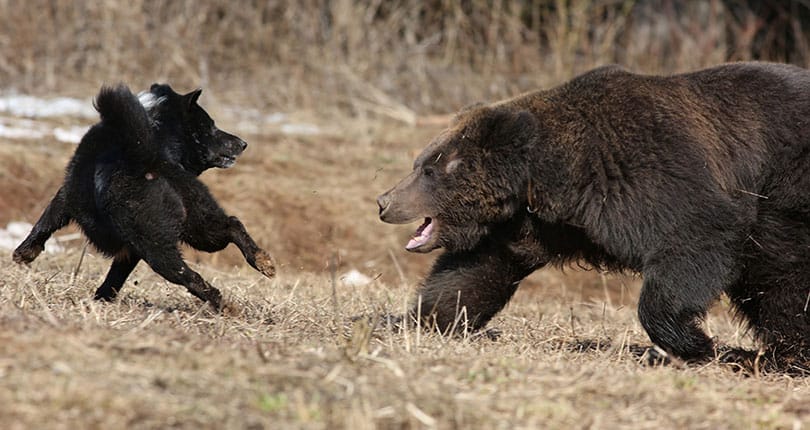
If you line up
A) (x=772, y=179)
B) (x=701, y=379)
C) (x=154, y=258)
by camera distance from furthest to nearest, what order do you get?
(x=772, y=179) < (x=154, y=258) < (x=701, y=379)

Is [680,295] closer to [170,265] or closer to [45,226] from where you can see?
[170,265]

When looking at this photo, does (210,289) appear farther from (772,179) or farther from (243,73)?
(243,73)

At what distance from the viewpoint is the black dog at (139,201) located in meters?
5.88

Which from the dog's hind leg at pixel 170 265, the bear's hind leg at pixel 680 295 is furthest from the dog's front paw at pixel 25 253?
the bear's hind leg at pixel 680 295

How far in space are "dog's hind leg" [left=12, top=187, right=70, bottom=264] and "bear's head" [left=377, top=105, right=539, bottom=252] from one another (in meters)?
1.91

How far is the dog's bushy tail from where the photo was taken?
19.3 ft

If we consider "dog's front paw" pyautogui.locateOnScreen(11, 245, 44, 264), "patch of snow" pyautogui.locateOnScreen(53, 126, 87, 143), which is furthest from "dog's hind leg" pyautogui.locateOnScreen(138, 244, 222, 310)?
"patch of snow" pyautogui.locateOnScreen(53, 126, 87, 143)

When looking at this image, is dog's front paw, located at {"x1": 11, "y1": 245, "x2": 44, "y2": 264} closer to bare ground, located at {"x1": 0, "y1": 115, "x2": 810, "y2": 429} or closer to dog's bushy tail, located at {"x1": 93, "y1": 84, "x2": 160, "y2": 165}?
bare ground, located at {"x1": 0, "y1": 115, "x2": 810, "y2": 429}

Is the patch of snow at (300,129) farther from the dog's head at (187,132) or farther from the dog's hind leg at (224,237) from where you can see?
the dog's hind leg at (224,237)

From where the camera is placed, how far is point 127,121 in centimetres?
589

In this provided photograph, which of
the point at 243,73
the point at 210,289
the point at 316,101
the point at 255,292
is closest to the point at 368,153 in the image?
the point at 316,101

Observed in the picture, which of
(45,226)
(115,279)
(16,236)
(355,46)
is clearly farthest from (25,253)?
(355,46)

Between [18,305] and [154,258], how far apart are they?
74 centimetres

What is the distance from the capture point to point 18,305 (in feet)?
18.4
